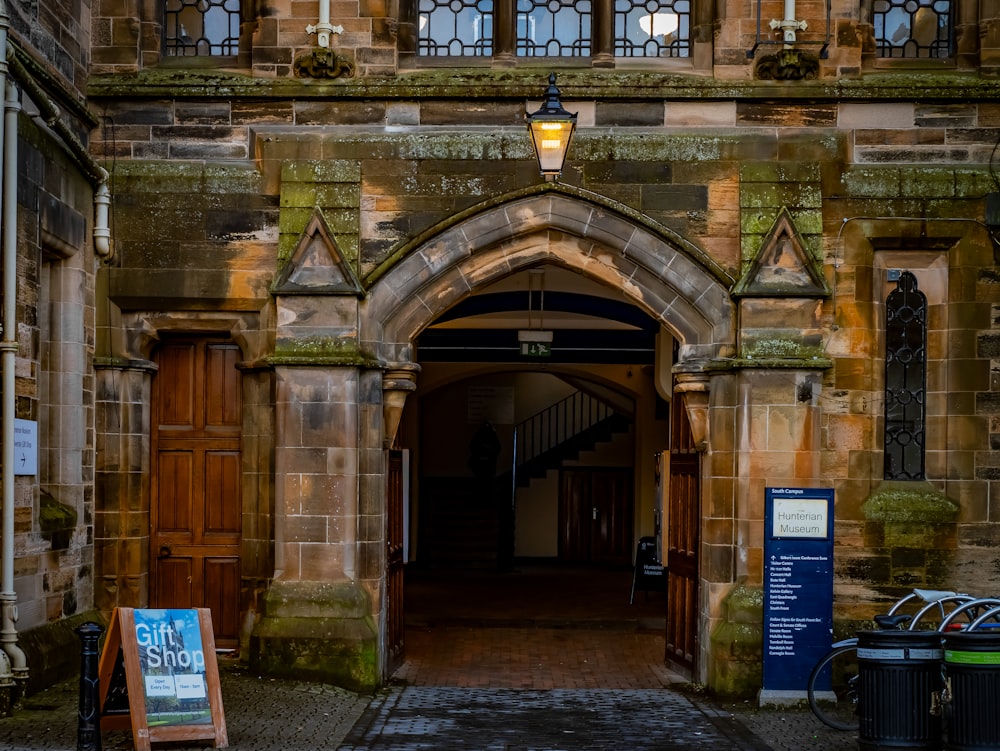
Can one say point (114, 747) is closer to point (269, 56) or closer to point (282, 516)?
point (282, 516)

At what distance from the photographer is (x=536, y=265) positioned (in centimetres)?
1206

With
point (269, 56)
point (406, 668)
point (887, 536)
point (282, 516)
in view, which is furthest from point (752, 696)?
point (269, 56)

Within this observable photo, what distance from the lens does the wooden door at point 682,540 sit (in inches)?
476

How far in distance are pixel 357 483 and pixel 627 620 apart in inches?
224

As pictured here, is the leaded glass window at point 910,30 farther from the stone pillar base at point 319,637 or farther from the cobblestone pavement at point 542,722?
→ the stone pillar base at point 319,637

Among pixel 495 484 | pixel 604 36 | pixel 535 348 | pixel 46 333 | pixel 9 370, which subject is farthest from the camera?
pixel 495 484

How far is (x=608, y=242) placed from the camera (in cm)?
1158

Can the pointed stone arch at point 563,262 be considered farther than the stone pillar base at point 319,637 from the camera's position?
Yes

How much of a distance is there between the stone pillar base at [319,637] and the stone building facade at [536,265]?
0.03m

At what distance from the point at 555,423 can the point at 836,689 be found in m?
13.6

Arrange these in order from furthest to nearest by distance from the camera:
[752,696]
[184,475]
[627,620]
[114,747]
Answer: [627,620]
[184,475]
[752,696]
[114,747]

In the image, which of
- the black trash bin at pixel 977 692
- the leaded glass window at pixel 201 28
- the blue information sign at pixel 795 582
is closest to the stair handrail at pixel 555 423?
the leaded glass window at pixel 201 28

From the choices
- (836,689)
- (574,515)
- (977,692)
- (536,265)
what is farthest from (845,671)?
(574,515)

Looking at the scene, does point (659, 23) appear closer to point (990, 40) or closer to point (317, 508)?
point (990, 40)
